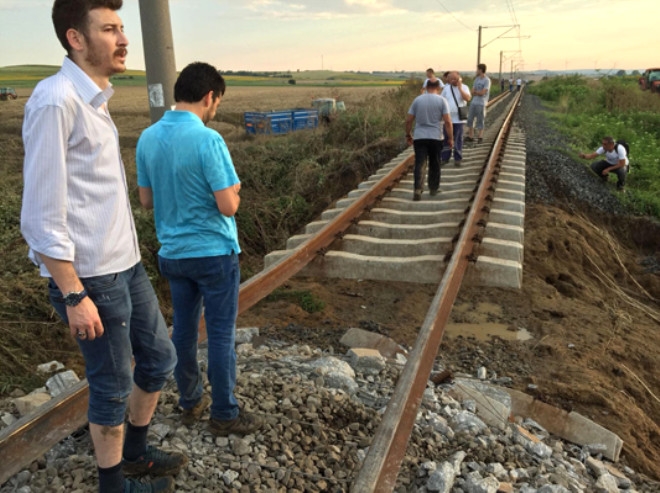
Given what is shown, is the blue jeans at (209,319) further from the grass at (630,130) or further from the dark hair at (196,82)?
the grass at (630,130)

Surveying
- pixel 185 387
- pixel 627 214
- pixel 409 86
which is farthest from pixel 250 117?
pixel 185 387

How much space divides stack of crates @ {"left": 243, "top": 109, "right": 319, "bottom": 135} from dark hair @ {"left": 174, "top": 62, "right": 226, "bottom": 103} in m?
15.7

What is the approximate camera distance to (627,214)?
1012cm

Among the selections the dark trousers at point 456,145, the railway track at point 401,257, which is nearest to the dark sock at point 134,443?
the railway track at point 401,257

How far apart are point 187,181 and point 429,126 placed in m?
5.68

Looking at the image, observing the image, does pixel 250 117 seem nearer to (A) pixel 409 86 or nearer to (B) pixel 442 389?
(A) pixel 409 86

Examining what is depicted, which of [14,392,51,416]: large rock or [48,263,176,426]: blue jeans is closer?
[48,263,176,426]: blue jeans

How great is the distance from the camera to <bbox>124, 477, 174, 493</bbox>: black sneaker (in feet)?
7.74

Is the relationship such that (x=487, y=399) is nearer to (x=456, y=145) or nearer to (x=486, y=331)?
(x=486, y=331)

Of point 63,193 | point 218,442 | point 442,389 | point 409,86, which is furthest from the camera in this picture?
point 409,86

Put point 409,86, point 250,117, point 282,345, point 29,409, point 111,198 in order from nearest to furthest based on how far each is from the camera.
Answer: point 111,198 < point 29,409 < point 282,345 < point 250,117 < point 409,86

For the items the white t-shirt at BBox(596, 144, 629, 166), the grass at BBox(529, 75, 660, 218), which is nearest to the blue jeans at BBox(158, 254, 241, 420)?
the grass at BBox(529, 75, 660, 218)

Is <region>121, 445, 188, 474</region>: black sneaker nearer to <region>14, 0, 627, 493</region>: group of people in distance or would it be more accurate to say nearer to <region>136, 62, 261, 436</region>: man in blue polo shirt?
<region>14, 0, 627, 493</region>: group of people in distance

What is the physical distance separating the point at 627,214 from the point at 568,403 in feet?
24.6
